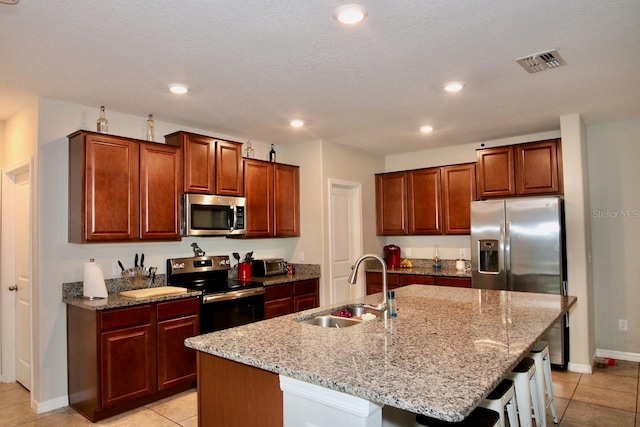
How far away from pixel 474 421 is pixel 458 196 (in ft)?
12.4

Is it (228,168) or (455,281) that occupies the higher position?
(228,168)

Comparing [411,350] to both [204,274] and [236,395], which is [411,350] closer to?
[236,395]

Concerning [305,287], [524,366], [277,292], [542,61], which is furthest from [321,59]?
[305,287]

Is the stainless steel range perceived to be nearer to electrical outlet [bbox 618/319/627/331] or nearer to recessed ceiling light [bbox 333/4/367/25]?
recessed ceiling light [bbox 333/4/367/25]

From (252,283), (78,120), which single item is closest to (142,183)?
(78,120)

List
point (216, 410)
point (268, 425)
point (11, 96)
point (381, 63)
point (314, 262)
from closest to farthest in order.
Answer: point (268, 425) < point (216, 410) < point (381, 63) < point (11, 96) < point (314, 262)

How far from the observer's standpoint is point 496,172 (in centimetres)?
468

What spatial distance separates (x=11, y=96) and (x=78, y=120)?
1.57ft

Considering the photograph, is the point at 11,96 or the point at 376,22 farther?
the point at 11,96

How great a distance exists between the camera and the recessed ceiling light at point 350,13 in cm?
204

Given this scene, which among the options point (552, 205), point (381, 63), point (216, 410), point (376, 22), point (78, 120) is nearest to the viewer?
point (216, 410)

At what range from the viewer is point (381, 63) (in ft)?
8.98

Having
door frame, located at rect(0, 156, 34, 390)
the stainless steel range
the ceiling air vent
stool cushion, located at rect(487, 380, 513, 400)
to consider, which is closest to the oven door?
the stainless steel range

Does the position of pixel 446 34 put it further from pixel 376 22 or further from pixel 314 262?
pixel 314 262
